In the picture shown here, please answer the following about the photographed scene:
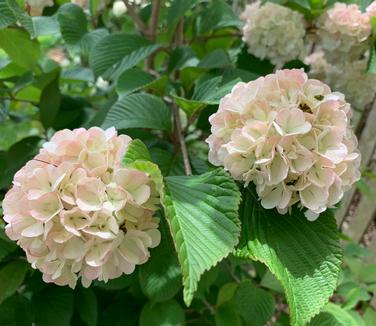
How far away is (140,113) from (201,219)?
28cm

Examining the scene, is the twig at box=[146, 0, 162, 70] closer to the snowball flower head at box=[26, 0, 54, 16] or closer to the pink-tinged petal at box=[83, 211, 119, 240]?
the snowball flower head at box=[26, 0, 54, 16]

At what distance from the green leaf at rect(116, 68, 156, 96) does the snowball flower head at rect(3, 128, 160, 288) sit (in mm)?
245

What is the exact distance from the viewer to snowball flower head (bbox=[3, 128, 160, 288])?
0.49 m

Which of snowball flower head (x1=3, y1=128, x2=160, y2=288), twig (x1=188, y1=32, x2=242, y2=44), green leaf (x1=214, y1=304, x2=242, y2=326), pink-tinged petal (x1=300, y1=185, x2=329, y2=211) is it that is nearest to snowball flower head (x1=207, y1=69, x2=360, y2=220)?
pink-tinged petal (x1=300, y1=185, x2=329, y2=211)

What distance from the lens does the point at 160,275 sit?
69cm

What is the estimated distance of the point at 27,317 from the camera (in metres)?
0.82

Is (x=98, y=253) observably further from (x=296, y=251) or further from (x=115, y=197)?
(x=296, y=251)

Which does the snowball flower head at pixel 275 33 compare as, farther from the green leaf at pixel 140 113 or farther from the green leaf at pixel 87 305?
the green leaf at pixel 87 305

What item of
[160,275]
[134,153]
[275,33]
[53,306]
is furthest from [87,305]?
[275,33]

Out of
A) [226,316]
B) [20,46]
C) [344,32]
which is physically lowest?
[226,316]

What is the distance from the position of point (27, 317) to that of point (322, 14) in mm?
708

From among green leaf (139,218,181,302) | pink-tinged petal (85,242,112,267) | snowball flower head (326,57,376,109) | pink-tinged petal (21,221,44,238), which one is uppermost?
pink-tinged petal (21,221,44,238)

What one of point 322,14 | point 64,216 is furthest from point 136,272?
point 322,14

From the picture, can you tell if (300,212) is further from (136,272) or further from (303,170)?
(136,272)
